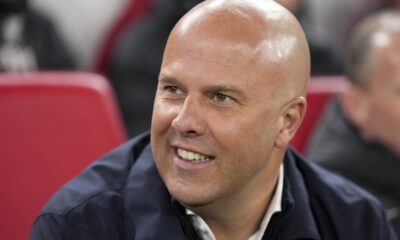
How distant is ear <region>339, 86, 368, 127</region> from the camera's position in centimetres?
263

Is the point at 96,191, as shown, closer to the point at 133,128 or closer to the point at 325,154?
the point at 325,154

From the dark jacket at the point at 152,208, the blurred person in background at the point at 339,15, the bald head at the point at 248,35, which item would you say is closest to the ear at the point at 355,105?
the dark jacket at the point at 152,208

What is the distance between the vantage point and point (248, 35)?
5.18 feet

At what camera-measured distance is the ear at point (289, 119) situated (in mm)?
1681

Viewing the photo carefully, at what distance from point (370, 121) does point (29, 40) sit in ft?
5.41

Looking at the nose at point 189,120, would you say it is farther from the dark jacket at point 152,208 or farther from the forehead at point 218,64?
the dark jacket at point 152,208

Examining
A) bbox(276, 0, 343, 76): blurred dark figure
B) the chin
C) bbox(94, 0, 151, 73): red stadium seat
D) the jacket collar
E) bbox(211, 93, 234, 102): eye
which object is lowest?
bbox(276, 0, 343, 76): blurred dark figure

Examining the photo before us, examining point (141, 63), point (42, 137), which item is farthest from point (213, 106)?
point (141, 63)

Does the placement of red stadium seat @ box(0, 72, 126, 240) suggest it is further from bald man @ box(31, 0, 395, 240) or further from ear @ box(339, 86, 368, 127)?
ear @ box(339, 86, 368, 127)

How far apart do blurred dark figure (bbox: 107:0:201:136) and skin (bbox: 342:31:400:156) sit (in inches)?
41.2

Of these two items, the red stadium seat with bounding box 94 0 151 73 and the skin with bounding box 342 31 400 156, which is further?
the red stadium seat with bounding box 94 0 151 73

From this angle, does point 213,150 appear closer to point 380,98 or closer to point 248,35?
point 248,35

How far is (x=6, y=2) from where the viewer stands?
139 inches

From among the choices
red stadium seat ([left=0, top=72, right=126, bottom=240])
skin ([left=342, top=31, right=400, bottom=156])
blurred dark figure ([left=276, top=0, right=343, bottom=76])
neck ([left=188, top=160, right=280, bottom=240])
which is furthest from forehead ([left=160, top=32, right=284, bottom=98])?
blurred dark figure ([left=276, top=0, right=343, bottom=76])
